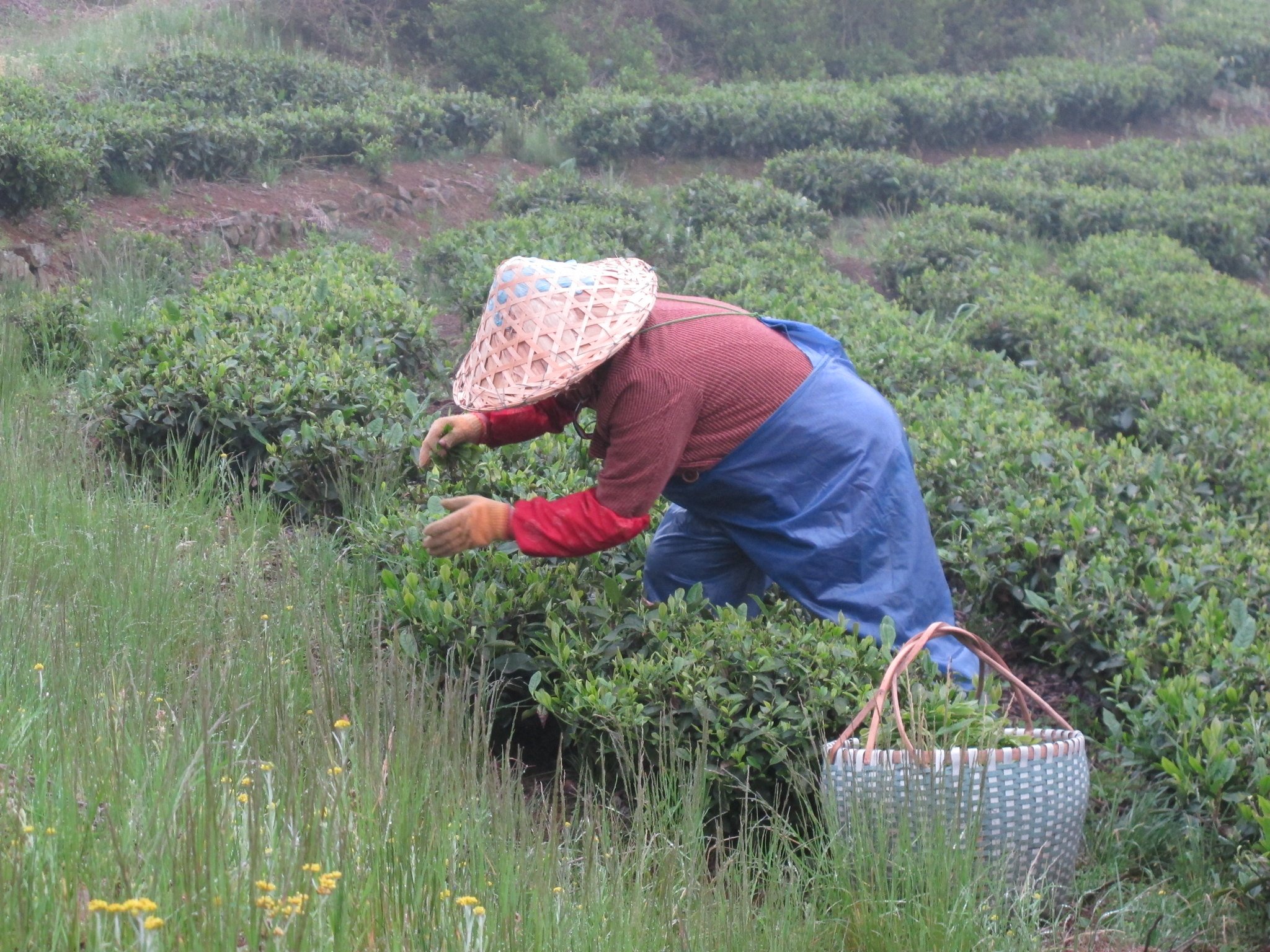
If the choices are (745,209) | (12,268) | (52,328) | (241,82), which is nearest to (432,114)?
(241,82)

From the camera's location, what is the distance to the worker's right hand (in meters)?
4.24

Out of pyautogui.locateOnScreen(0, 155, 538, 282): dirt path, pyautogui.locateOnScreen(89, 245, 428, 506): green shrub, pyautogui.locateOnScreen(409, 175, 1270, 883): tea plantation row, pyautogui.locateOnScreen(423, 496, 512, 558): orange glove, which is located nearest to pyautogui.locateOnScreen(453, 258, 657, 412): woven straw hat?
pyautogui.locateOnScreen(423, 496, 512, 558): orange glove

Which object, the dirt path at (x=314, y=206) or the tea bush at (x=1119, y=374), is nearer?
the tea bush at (x=1119, y=374)

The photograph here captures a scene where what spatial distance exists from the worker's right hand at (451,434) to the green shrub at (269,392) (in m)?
1.04

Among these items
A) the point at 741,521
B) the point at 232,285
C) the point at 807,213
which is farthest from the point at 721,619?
the point at 807,213

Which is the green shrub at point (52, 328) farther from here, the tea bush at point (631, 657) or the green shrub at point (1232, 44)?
the green shrub at point (1232, 44)

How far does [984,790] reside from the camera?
117 inches

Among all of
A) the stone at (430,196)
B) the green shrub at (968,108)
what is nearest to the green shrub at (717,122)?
the green shrub at (968,108)

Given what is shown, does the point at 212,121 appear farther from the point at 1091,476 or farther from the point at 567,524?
the point at 567,524

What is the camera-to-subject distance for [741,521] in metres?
4.17

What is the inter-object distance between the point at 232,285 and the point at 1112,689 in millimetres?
4953

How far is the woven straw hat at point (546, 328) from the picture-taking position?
142 inches

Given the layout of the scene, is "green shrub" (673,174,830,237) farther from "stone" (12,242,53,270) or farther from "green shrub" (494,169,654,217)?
"stone" (12,242,53,270)

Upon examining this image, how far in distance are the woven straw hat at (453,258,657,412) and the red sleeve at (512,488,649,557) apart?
0.32 m
